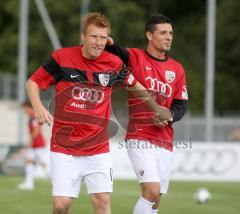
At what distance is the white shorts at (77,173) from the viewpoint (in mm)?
8805

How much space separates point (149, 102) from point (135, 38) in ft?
155

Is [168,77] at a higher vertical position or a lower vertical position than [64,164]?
higher

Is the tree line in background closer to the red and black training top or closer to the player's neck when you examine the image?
the player's neck

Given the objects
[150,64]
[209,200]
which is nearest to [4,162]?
[209,200]

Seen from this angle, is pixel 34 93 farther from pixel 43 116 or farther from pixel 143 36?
pixel 143 36

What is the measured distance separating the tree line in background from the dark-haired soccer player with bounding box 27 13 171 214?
146ft

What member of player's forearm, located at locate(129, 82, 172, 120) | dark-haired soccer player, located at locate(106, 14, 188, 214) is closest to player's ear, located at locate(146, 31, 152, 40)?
dark-haired soccer player, located at locate(106, 14, 188, 214)

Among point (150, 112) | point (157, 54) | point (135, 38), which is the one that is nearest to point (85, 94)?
point (150, 112)

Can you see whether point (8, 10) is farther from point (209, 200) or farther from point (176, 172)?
point (209, 200)

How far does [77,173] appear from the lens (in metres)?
8.87

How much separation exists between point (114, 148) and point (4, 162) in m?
3.29

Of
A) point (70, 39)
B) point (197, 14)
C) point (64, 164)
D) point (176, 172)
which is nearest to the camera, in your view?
point (64, 164)

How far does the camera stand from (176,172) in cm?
2383

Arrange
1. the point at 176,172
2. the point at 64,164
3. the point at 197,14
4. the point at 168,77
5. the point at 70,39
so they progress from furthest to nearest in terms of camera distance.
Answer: the point at 197,14, the point at 70,39, the point at 176,172, the point at 168,77, the point at 64,164
